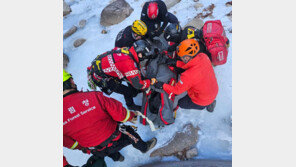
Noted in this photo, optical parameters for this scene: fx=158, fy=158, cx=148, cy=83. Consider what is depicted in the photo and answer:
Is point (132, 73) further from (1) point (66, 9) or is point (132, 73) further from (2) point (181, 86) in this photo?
(1) point (66, 9)

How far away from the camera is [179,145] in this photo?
2865 millimetres

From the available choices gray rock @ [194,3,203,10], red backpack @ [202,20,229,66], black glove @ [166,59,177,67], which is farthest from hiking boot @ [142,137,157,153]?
gray rock @ [194,3,203,10]

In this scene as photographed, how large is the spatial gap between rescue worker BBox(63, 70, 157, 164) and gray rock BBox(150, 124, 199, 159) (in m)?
0.67

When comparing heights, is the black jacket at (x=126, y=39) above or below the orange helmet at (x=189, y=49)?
below

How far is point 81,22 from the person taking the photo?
203 inches

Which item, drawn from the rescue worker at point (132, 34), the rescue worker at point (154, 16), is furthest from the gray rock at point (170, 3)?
the rescue worker at point (132, 34)

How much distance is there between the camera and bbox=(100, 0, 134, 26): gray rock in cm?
484

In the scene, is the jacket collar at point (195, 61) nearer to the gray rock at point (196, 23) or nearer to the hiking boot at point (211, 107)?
the hiking boot at point (211, 107)

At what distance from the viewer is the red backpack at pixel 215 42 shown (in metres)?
2.65

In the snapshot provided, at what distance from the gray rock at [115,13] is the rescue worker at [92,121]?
3.21 metres

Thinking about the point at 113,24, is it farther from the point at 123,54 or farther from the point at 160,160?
the point at 160,160

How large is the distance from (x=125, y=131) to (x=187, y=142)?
1.18 metres

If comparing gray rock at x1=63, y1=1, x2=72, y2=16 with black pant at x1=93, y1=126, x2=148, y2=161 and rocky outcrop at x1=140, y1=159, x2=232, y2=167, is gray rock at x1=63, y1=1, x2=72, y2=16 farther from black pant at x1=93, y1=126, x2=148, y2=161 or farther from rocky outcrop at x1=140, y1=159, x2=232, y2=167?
rocky outcrop at x1=140, y1=159, x2=232, y2=167

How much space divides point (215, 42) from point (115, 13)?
11.0 ft
